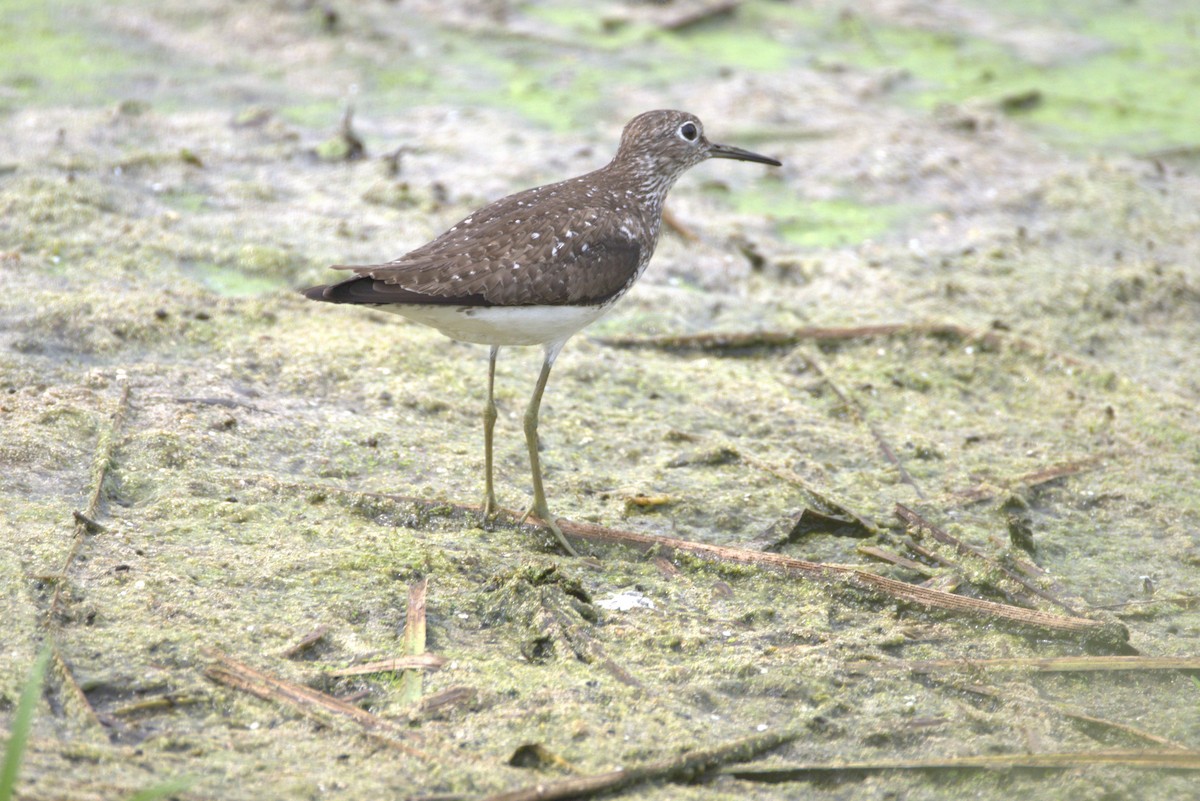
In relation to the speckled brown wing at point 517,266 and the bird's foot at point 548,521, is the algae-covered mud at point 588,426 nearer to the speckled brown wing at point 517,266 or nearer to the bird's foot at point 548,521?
the bird's foot at point 548,521

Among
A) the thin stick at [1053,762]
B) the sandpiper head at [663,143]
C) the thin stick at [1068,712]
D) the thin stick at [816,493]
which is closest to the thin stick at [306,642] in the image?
the thin stick at [1053,762]

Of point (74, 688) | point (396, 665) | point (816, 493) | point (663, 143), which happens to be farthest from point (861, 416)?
point (74, 688)

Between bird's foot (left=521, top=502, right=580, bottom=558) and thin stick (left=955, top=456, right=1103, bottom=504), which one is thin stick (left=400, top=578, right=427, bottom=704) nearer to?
bird's foot (left=521, top=502, right=580, bottom=558)

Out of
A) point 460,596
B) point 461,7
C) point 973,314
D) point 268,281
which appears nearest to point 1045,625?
point 460,596

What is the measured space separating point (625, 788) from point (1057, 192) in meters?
6.14

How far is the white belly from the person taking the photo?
4.46m

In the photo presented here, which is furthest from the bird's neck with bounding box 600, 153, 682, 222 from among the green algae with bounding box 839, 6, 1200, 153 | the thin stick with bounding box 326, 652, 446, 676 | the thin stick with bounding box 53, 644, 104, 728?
the green algae with bounding box 839, 6, 1200, 153

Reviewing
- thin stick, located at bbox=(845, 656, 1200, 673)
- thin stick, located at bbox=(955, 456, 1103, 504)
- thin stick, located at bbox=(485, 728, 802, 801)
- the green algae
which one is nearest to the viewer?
thin stick, located at bbox=(485, 728, 802, 801)

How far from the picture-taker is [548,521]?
4.61m

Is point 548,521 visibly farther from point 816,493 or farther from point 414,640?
point 816,493

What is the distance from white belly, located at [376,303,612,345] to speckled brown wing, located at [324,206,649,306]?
3cm

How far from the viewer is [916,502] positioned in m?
5.08

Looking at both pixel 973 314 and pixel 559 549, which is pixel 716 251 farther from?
pixel 559 549

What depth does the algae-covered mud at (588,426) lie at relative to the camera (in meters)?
3.53
